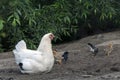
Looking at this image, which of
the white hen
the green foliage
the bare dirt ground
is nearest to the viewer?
the bare dirt ground

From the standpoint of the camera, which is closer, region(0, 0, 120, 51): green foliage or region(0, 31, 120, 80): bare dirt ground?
region(0, 31, 120, 80): bare dirt ground

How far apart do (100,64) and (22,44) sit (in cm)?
167

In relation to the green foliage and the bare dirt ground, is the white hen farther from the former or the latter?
the green foliage

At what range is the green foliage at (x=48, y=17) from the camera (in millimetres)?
12338

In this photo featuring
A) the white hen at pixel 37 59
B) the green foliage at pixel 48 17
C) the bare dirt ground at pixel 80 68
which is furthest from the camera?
the green foliage at pixel 48 17

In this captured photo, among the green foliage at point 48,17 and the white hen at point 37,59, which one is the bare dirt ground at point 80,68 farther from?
the green foliage at point 48,17

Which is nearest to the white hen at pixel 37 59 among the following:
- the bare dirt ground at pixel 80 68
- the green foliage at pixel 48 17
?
the bare dirt ground at pixel 80 68

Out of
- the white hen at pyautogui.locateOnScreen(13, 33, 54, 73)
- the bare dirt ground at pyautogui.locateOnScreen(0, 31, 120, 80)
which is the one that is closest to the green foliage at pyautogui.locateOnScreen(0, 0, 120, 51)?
the bare dirt ground at pyautogui.locateOnScreen(0, 31, 120, 80)

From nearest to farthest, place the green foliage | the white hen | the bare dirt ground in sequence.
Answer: the bare dirt ground → the white hen → the green foliage

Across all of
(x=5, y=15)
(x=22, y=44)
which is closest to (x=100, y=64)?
(x=22, y=44)

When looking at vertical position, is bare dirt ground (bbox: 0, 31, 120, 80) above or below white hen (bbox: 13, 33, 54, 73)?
below

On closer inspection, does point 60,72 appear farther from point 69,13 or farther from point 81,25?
point 81,25

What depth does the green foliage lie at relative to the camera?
12.3 m

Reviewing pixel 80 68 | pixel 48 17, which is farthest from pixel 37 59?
pixel 48 17
